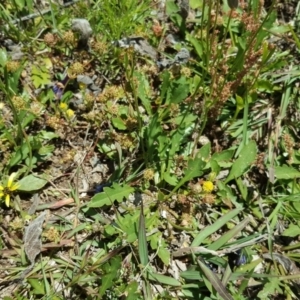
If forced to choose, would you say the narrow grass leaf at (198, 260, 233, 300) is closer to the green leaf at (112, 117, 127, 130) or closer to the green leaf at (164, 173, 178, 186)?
the green leaf at (164, 173, 178, 186)

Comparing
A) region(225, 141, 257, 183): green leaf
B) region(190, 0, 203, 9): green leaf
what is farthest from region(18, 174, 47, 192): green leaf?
region(190, 0, 203, 9): green leaf

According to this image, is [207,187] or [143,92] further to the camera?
[143,92]

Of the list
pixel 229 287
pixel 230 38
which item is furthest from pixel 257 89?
pixel 229 287

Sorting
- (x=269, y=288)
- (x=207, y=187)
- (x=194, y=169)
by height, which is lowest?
(x=269, y=288)

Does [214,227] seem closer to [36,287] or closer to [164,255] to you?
[164,255]

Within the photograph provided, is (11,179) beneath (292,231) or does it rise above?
above

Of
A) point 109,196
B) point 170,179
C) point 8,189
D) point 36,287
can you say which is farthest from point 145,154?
point 36,287
